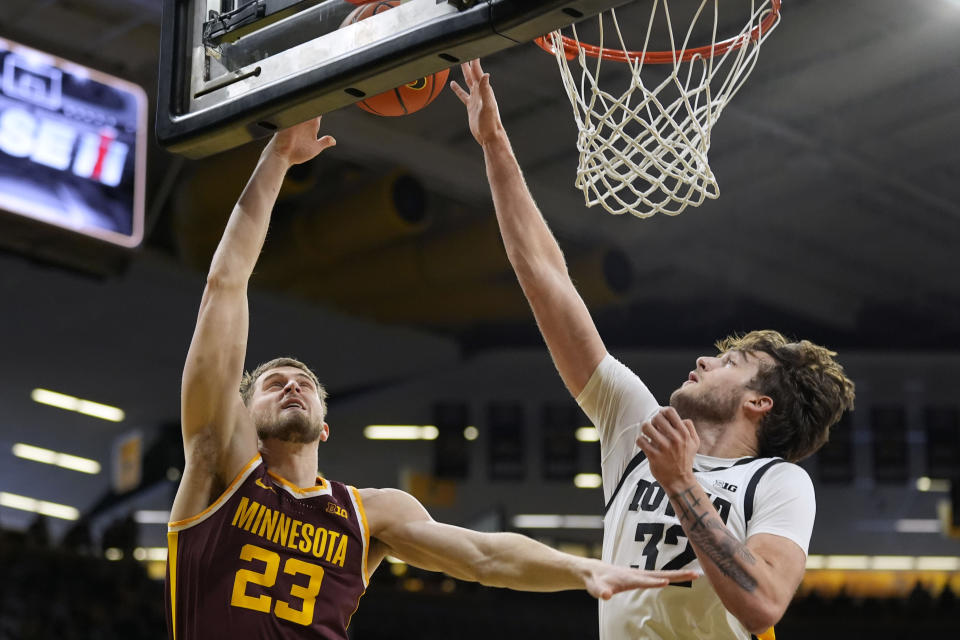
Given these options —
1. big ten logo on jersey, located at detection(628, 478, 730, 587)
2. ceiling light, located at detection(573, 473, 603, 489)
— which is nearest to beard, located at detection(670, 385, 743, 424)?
big ten logo on jersey, located at detection(628, 478, 730, 587)

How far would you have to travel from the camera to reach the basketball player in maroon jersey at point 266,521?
2.83m

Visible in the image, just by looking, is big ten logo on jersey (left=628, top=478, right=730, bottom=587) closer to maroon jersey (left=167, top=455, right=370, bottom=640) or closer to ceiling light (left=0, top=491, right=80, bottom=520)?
maroon jersey (left=167, top=455, right=370, bottom=640)

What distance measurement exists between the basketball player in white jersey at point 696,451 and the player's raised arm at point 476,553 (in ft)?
0.52

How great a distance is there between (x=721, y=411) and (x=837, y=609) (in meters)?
9.80

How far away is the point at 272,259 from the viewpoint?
9.39 m

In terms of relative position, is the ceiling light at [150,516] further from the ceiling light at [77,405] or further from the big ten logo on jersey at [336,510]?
the big ten logo on jersey at [336,510]

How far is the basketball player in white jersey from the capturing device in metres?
2.40

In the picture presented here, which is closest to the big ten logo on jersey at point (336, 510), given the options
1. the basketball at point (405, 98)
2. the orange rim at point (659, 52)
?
the basketball at point (405, 98)

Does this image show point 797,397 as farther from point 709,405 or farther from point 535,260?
point 535,260

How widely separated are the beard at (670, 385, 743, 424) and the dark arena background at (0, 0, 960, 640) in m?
3.00

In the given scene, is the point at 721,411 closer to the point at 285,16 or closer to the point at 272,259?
the point at 285,16

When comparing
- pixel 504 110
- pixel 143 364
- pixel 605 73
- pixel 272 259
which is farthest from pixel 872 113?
pixel 143 364

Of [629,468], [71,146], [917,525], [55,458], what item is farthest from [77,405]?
[629,468]

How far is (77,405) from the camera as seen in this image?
11.9m
